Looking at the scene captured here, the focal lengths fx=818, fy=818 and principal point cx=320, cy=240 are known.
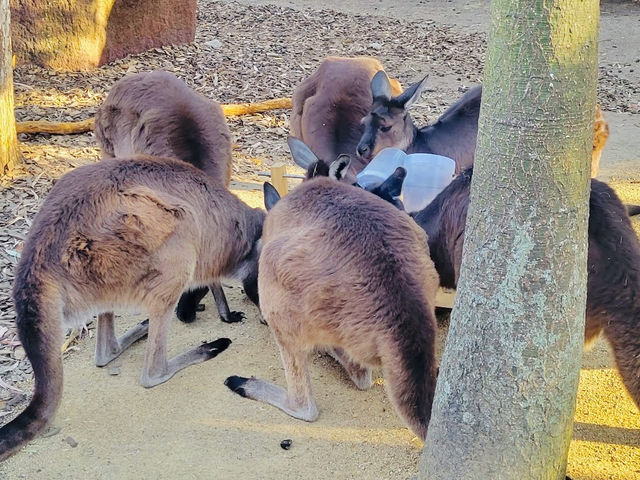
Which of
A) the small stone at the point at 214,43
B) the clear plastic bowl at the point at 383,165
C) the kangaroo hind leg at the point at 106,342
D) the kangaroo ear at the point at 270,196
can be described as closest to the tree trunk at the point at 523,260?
the kangaroo ear at the point at 270,196

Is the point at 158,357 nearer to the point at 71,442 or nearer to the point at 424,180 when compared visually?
the point at 71,442

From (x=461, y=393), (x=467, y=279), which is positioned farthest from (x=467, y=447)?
(x=467, y=279)

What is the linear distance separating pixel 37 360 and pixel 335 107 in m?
3.25

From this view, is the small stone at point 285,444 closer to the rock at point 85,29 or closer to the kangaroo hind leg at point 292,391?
the kangaroo hind leg at point 292,391

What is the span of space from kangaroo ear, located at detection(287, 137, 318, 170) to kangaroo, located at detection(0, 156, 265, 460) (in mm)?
577

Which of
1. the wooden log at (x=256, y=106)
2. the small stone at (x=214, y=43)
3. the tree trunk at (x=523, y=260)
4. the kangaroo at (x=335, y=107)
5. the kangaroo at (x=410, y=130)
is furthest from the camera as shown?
the small stone at (x=214, y=43)

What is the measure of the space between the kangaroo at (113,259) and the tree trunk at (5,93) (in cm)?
194

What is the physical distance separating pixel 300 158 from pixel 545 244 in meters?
2.29

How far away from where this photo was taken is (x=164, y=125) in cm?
511

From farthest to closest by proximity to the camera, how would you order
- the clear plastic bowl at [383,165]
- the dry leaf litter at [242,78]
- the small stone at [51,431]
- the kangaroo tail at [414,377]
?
the dry leaf litter at [242,78] < the clear plastic bowl at [383,165] < the small stone at [51,431] < the kangaroo tail at [414,377]

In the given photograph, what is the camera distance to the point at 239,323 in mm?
4488

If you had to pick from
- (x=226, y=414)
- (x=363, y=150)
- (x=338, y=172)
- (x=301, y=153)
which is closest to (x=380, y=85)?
(x=363, y=150)

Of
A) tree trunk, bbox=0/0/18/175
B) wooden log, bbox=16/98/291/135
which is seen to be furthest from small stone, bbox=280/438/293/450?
wooden log, bbox=16/98/291/135

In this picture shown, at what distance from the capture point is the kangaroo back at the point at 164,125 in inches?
198
